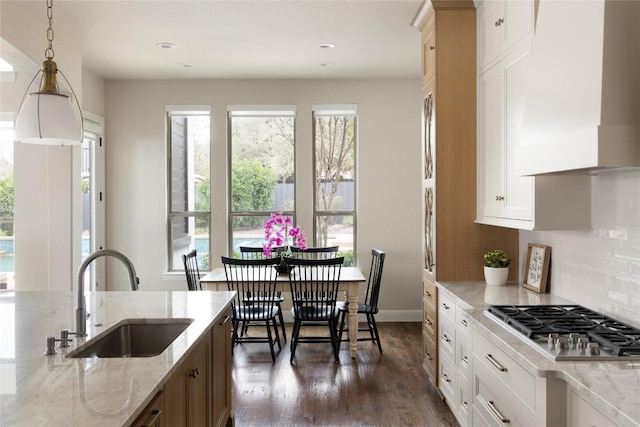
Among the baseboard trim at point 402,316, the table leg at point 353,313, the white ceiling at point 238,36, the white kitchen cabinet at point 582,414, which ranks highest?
the white ceiling at point 238,36

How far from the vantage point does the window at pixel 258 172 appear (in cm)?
632

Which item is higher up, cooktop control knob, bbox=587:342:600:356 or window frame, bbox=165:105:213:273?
window frame, bbox=165:105:213:273

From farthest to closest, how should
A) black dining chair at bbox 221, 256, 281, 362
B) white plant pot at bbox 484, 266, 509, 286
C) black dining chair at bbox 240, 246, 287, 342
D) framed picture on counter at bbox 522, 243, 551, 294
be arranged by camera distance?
black dining chair at bbox 240, 246, 287, 342 → black dining chair at bbox 221, 256, 281, 362 → white plant pot at bbox 484, 266, 509, 286 → framed picture on counter at bbox 522, 243, 551, 294

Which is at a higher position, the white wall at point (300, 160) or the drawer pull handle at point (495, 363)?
the white wall at point (300, 160)

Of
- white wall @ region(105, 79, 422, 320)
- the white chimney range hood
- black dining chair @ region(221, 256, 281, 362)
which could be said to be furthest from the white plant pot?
white wall @ region(105, 79, 422, 320)

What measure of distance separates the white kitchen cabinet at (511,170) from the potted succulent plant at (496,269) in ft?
0.82

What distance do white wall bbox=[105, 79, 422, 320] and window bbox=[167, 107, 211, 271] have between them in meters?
0.13

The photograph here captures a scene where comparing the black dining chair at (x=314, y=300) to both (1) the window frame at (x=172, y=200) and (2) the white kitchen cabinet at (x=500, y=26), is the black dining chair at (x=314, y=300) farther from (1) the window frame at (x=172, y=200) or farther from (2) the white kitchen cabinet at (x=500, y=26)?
(2) the white kitchen cabinet at (x=500, y=26)

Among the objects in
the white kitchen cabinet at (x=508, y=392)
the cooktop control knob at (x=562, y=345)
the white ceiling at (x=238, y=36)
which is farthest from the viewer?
the white ceiling at (x=238, y=36)

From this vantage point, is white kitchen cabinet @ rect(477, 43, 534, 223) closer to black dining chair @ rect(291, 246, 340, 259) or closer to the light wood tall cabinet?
the light wood tall cabinet

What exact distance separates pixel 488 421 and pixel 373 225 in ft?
12.5

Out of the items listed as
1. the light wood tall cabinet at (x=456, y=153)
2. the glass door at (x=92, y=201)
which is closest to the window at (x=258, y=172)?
the glass door at (x=92, y=201)

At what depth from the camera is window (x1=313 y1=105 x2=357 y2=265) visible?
631 cm

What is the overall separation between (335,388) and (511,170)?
2061 millimetres
